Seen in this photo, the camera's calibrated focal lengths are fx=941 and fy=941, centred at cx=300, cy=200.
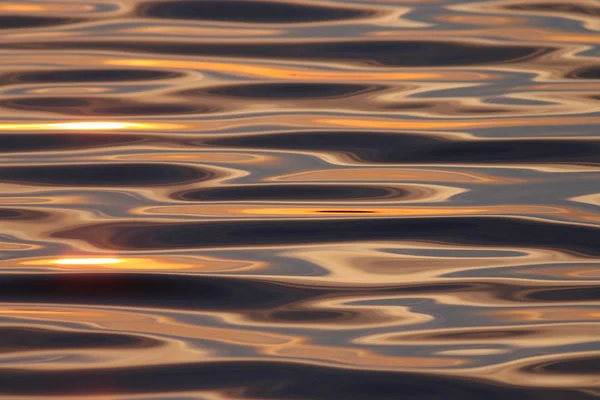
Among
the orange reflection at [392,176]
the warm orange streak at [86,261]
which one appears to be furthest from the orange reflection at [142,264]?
the orange reflection at [392,176]

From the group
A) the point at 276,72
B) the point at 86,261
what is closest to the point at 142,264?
the point at 86,261

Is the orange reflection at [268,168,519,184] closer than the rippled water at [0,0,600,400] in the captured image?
No

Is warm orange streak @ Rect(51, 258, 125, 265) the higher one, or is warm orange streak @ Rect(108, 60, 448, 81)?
warm orange streak @ Rect(108, 60, 448, 81)

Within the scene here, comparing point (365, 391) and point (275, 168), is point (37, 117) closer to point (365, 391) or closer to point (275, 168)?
point (275, 168)

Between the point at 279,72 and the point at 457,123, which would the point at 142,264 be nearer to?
the point at 279,72

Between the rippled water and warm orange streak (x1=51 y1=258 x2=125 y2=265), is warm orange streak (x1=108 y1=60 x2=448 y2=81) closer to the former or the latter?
the rippled water

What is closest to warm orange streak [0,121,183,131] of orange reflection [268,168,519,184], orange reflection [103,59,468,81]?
orange reflection [103,59,468,81]

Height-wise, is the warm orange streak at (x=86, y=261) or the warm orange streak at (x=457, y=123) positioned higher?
the warm orange streak at (x=457, y=123)

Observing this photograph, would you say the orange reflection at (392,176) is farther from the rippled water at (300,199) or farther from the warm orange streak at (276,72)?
the warm orange streak at (276,72)
